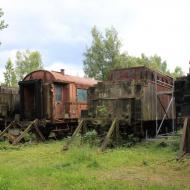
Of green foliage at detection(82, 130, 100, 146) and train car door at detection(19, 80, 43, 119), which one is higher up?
train car door at detection(19, 80, 43, 119)

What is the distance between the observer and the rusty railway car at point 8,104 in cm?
2460

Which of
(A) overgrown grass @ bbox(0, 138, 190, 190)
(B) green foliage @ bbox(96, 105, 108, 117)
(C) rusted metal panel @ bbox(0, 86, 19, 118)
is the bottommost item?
(A) overgrown grass @ bbox(0, 138, 190, 190)

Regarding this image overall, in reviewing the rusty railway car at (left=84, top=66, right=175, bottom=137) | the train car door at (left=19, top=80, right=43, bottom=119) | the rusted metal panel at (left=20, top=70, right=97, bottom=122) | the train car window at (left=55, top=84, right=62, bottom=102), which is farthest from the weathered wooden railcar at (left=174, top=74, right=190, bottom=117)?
the train car window at (left=55, top=84, right=62, bottom=102)

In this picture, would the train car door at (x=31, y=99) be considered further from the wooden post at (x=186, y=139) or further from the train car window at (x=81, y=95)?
the wooden post at (x=186, y=139)

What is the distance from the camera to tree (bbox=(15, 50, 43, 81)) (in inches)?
2499

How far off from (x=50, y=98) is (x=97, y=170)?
11.4 meters

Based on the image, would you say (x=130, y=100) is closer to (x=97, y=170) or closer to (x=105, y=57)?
(x=97, y=170)

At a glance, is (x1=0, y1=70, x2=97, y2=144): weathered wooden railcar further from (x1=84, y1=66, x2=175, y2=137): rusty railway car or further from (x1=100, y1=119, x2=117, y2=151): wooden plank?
(x1=100, y1=119, x2=117, y2=151): wooden plank

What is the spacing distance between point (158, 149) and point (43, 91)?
8507 millimetres

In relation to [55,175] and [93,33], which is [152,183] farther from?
[93,33]

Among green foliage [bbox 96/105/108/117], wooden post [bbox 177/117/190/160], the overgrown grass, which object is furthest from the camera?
green foliage [bbox 96/105/108/117]

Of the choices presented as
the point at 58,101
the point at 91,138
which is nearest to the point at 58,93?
the point at 58,101

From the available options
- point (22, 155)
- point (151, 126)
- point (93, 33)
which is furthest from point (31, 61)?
point (22, 155)

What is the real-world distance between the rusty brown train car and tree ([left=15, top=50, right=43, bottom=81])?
39.8 metres
